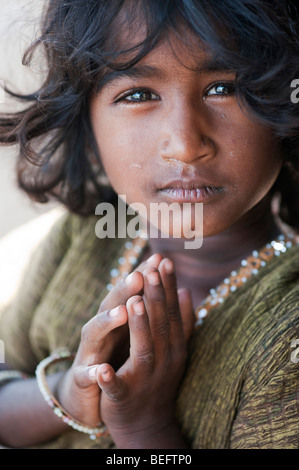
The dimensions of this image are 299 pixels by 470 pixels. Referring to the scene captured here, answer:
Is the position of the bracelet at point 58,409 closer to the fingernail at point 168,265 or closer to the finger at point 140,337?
the finger at point 140,337

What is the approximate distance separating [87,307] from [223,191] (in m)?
0.41

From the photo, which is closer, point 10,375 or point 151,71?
point 151,71

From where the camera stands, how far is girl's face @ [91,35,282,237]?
82 cm

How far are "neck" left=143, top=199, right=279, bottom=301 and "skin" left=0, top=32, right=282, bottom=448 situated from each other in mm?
104

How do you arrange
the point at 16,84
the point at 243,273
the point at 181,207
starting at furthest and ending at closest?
the point at 16,84 < the point at 243,273 < the point at 181,207

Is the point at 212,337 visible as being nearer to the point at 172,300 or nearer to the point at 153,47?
the point at 172,300

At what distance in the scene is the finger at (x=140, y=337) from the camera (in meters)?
0.81

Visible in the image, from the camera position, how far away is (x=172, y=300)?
89 centimetres

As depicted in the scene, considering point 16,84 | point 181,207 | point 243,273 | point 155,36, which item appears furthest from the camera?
point 16,84

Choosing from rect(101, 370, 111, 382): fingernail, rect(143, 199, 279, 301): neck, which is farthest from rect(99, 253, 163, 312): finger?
rect(143, 199, 279, 301): neck

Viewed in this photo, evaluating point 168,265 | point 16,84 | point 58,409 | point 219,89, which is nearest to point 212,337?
point 168,265

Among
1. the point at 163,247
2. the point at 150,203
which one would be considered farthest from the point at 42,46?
the point at 163,247

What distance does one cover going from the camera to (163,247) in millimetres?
1146

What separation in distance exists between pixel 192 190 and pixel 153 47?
21cm
